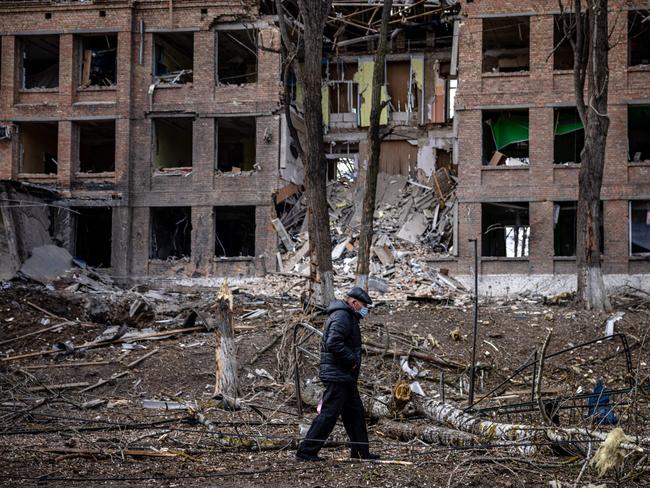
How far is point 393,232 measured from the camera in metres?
27.9

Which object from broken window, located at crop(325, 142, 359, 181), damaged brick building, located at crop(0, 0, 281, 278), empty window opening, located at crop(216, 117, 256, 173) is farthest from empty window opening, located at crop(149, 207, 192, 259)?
broken window, located at crop(325, 142, 359, 181)

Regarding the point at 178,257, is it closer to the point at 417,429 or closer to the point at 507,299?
the point at 507,299

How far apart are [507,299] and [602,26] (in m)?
8.83

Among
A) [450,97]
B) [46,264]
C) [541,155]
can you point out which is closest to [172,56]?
[46,264]

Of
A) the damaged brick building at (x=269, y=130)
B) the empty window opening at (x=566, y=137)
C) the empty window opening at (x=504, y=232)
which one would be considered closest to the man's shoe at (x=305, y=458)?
the damaged brick building at (x=269, y=130)

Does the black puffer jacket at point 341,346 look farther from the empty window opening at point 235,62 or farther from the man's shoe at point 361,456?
the empty window opening at point 235,62

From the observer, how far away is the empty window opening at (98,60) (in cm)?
2995

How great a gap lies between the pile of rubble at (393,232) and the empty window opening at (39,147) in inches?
401

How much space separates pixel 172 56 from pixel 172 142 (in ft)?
11.4

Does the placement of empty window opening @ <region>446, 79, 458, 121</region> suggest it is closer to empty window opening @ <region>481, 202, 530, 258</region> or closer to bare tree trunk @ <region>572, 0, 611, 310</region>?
empty window opening @ <region>481, 202, 530, 258</region>

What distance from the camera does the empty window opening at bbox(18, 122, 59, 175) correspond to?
3031 centimetres

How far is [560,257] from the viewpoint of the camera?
2631 cm

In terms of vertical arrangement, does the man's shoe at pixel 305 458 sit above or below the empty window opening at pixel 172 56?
below

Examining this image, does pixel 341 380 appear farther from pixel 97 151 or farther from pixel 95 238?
A: pixel 97 151
